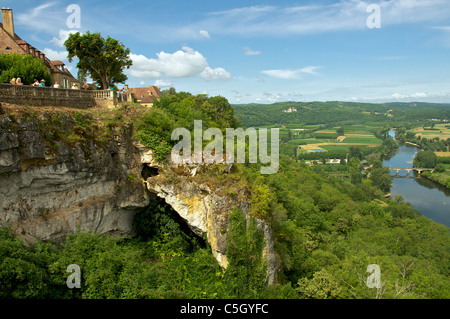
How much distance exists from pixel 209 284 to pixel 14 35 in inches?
1117

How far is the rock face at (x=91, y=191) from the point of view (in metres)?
16.7

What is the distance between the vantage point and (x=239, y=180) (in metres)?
20.2

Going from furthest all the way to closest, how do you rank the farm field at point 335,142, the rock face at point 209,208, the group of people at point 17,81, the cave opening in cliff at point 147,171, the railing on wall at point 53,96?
the farm field at point 335,142, the cave opening in cliff at point 147,171, the group of people at point 17,81, the rock face at point 209,208, the railing on wall at point 53,96

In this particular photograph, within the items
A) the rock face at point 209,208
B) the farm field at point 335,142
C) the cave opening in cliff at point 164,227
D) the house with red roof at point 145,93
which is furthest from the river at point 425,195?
the house with red roof at point 145,93

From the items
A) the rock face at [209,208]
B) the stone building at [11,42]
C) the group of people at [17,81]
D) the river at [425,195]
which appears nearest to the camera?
the rock face at [209,208]

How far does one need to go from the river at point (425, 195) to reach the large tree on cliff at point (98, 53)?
75.7m

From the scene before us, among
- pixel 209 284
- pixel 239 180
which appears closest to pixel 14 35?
pixel 239 180

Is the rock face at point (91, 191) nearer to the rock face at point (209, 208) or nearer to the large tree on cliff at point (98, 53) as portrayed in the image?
the rock face at point (209, 208)

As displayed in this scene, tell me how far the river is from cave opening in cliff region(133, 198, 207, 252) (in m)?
69.2

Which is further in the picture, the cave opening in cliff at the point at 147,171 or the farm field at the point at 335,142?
the farm field at the point at 335,142

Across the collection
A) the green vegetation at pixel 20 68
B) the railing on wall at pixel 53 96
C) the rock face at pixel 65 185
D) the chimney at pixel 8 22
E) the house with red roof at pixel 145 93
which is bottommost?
the rock face at pixel 65 185

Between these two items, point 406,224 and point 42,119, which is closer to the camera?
point 42,119

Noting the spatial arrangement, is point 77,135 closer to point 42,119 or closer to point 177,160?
point 42,119
